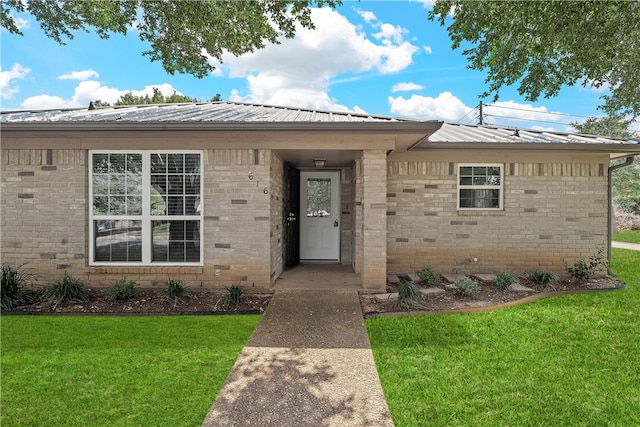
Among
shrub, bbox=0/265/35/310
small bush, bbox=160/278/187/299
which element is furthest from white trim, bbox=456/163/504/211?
shrub, bbox=0/265/35/310

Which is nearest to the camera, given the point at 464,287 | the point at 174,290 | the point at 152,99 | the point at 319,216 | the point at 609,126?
the point at 174,290

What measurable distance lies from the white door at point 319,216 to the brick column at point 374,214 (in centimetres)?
285

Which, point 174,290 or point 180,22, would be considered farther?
point 180,22

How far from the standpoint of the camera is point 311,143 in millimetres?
Result: 5895

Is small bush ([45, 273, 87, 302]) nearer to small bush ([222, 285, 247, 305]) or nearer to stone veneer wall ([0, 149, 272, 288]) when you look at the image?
stone veneer wall ([0, 149, 272, 288])

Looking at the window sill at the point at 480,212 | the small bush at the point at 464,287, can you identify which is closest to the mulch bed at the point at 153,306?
the small bush at the point at 464,287

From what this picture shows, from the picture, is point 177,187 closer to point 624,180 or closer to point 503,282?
point 503,282

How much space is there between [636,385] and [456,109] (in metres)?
33.5

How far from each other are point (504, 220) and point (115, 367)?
738 cm

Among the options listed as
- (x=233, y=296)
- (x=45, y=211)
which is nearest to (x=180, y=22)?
(x=45, y=211)

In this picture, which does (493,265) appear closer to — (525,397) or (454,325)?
(454,325)

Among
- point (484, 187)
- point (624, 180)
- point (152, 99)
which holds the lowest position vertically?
point (484, 187)

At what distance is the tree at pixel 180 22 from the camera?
21.5 ft

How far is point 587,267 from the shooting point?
6.91 metres
